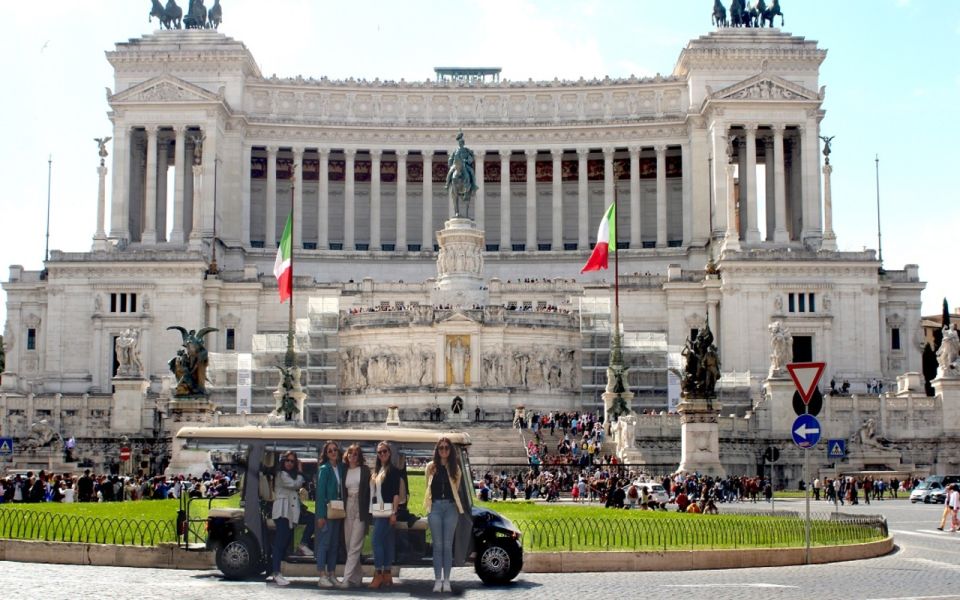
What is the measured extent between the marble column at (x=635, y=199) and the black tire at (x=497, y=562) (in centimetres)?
9277

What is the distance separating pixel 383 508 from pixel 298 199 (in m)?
98.1

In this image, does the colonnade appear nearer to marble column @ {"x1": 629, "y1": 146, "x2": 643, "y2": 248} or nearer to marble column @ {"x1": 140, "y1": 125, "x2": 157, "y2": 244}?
marble column @ {"x1": 629, "y1": 146, "x2": 643, "y2": 248}

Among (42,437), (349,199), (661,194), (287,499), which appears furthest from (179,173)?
(287,499)

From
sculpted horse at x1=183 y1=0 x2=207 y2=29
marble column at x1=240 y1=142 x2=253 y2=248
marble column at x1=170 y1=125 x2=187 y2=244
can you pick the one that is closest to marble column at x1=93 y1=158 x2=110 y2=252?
marble column at x1=170 y1=125 x2=187 y2=244

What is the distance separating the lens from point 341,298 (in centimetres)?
10144

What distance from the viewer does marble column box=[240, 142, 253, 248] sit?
117 metres

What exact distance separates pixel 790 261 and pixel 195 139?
49.0 metres

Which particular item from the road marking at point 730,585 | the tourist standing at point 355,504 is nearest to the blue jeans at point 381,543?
the tourist standing at point 355,504

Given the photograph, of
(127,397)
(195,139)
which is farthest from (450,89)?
(127,397)

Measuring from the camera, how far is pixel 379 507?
25.2 metres

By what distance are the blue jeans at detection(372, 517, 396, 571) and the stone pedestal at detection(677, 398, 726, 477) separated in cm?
3739

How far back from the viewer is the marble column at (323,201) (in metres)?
118

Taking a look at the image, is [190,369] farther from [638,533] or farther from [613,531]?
[638,533]

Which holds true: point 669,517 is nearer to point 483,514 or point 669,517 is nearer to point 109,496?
point 483,514
